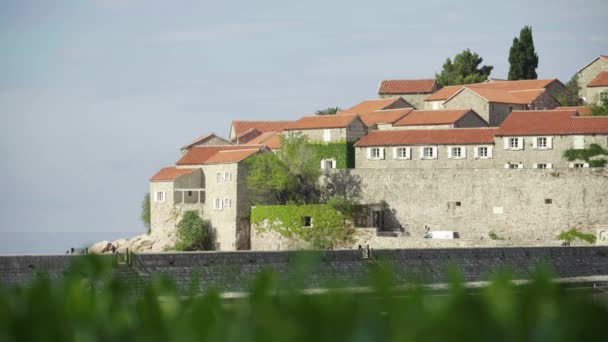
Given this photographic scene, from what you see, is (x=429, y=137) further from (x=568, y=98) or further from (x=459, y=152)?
(x=568, y=98)

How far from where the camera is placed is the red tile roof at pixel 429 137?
54.8m

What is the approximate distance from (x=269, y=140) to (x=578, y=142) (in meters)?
18.0

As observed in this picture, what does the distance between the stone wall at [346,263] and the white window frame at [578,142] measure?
1132 cm

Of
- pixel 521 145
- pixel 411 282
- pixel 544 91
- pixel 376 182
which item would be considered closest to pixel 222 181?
pixel 376 182

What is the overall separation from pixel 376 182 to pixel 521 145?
651cm

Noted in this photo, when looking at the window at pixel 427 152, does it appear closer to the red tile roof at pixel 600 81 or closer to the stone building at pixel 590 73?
the red tile roof at pixel 600 81

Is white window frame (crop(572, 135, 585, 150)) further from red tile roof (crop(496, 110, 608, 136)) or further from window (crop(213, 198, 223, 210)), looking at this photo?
window (crop(213, 198, 223, 210))

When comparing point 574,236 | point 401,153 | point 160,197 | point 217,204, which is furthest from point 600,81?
point 160,197

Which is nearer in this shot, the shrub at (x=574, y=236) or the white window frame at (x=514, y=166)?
the shrub at (x=574, y=236)

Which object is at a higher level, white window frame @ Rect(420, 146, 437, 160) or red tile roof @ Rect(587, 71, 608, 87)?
red tile roof @ Rect(587, 71, 608, 87)

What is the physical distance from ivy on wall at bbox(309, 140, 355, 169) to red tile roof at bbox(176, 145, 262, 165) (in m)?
3.09

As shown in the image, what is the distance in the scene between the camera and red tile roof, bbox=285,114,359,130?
193 ft

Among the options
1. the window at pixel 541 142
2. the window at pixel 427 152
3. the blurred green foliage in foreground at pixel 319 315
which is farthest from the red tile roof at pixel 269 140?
the blurred green foliage in foreground at pixel 319 315

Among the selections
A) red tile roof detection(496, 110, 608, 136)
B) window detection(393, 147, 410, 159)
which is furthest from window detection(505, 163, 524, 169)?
window detection(393, 147, 410, 159)
